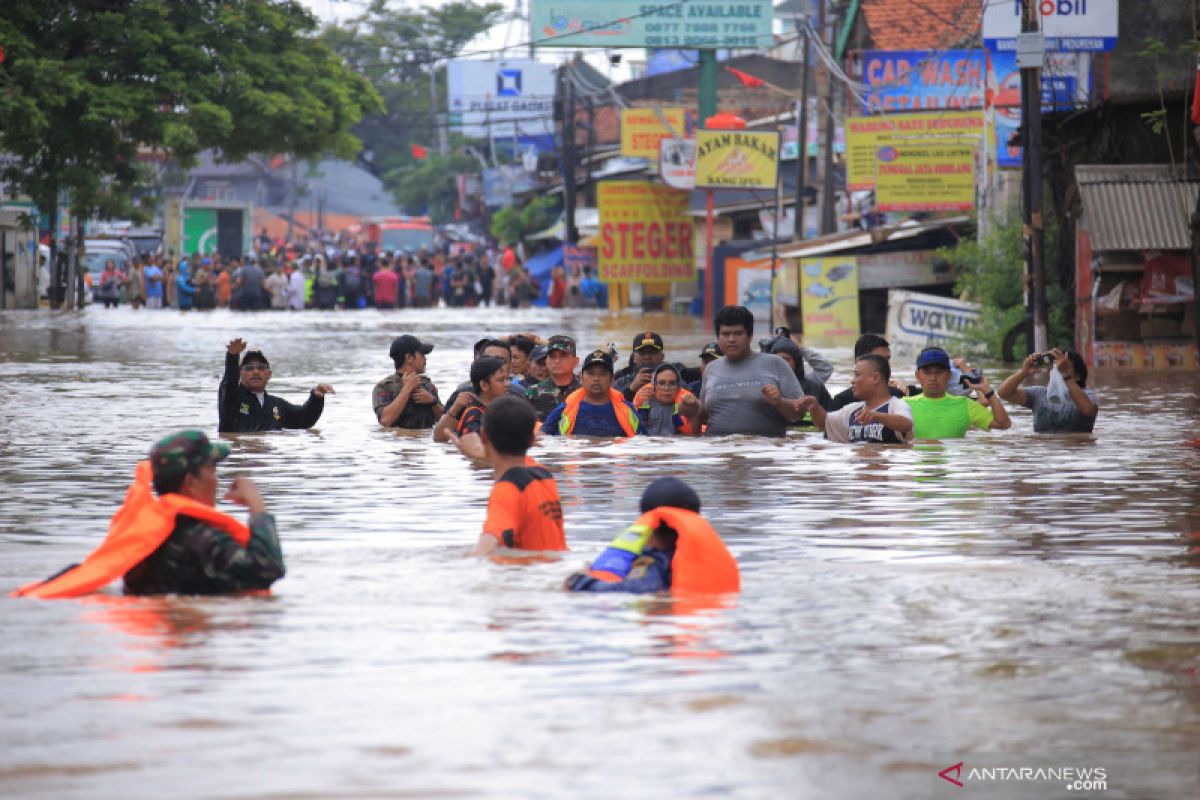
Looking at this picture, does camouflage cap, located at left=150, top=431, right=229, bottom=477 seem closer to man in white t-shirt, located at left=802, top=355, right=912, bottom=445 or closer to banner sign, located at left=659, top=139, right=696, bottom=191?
man in white t-shirt, located at left=802, top=355, right=912, bottom=445

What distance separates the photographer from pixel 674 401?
16641 millimetres

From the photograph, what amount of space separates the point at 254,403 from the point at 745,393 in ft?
13.9

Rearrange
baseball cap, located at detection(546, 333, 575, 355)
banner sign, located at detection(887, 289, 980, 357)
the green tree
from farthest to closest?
the green tree < banner sign, located at detection(887, 289, 980, 357) < baseball cap, located at detection(546, 333, 575, 355)

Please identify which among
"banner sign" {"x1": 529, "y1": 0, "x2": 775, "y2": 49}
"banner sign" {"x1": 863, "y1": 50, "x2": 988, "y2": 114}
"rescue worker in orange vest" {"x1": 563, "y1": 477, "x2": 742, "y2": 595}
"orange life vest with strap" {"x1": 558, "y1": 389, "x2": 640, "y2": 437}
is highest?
"banner sign" {"x1": 529, "y1": 0, "x2": 775, "y2": 49}

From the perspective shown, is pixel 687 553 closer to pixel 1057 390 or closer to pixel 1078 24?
pixel 1057 390

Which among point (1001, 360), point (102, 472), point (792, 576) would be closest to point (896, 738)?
point (792, 576)

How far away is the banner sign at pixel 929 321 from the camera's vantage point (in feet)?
105

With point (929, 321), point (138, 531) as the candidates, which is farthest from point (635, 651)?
point (929, 321)

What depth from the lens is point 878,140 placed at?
3572 cm

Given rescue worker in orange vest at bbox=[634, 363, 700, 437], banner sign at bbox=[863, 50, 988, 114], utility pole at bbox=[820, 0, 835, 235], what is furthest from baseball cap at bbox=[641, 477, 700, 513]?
utility pole at bbox=[820, 0, 835, 235]

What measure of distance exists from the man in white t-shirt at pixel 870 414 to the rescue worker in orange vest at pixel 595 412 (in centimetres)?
143

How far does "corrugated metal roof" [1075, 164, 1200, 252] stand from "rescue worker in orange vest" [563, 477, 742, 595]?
761 inches

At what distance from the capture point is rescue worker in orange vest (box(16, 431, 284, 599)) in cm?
845

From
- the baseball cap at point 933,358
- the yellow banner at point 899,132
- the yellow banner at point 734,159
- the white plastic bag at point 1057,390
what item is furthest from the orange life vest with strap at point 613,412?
the yellow banner at point 734,159
